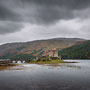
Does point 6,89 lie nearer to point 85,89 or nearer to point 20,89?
point 20,89

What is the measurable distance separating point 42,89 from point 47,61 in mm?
95599

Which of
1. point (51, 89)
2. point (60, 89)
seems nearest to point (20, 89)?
point (51, 89)

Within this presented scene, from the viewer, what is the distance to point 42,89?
22500 millimetres

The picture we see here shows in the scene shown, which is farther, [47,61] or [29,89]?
[47,61]

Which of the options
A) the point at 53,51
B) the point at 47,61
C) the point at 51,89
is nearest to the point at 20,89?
the point at 51,89

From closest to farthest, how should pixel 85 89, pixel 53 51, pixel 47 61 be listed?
1. pixel 85 89
2. pixel 47 61
3. pixel 53 51

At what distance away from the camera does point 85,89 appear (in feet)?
72.7

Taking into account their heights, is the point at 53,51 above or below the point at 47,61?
above

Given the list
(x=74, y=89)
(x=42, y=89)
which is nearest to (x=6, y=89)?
(x=42, y=89)

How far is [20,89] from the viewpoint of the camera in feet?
74.6

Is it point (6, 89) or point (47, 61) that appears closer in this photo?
point (6, 89)

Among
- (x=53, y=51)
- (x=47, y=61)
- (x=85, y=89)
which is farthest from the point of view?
(x=53, y=51)

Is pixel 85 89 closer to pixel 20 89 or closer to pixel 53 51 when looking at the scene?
pixel 20 89

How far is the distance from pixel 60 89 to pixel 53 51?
479ft
